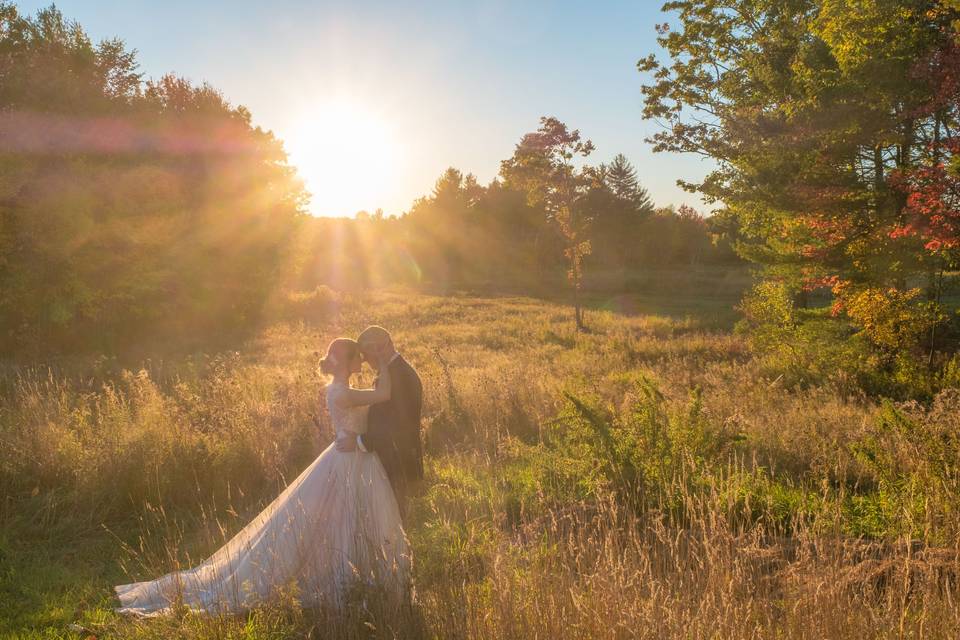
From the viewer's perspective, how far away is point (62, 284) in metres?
17.6

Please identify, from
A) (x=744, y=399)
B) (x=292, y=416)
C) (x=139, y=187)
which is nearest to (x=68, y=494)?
(x=292, y=416)

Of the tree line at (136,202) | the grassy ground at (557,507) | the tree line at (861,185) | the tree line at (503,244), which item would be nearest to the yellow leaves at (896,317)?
the tree line at (861,185)

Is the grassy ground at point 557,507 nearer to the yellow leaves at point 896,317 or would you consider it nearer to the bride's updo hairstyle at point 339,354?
the bride's updo hairstyle at point 339,354

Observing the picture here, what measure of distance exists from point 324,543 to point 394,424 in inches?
41.3

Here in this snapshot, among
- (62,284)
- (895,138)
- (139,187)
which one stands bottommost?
(62,284)

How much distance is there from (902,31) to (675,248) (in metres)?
57.8

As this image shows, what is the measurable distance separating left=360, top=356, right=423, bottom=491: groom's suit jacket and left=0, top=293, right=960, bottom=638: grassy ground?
1.66 ft

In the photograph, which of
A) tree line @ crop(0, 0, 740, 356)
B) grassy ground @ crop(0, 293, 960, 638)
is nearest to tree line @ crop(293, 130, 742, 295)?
tree line @ crop(0, 0, 740, 356)

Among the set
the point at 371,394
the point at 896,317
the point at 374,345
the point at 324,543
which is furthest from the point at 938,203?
the point at 324,543

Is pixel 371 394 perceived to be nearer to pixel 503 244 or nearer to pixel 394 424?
pixel 394 424

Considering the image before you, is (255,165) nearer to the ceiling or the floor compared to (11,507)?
nearer to the ceiling

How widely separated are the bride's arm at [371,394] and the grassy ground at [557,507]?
1.03 meters

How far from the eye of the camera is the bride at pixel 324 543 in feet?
11.7

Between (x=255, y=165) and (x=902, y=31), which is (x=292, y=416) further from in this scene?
(x=255, y=165)
